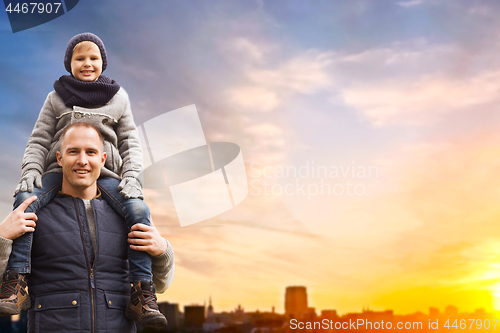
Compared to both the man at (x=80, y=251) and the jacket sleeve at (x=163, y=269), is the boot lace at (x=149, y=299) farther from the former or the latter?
the jacket sleeve at (x=163, y=269)

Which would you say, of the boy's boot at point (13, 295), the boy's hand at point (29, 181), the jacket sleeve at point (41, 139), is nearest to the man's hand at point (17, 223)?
the boy's hand at point (29, 181)

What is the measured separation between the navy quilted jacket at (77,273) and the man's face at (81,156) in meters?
0.28

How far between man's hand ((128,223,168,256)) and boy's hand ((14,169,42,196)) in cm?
115

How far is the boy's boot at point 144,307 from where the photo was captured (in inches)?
194

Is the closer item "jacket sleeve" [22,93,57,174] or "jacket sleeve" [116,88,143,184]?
"jacket sleeve" [22,93,57,174]

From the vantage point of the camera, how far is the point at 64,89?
18.2ft

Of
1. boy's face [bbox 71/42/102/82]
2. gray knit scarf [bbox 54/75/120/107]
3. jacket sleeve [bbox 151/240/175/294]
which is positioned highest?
boy's face [bbox 71/42/102/82]

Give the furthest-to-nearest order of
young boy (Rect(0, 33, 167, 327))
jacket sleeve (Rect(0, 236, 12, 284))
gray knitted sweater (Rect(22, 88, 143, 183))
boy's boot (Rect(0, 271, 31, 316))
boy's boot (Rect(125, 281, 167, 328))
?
gray knitted sweater (Rect(22, 88, 143, 183))
young boy (Rect(0, 33, 167, 327))
boy's boot (Rect(125, 281, 167, 328))
jacket sleeve (Rect(0, 236, 12, 284))
boy's boot (Rect(0, 271, 31, 316))

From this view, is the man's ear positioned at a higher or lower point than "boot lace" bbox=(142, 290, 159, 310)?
higher

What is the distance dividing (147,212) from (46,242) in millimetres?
1103

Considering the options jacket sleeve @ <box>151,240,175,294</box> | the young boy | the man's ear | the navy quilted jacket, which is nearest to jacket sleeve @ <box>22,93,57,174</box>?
the young boy

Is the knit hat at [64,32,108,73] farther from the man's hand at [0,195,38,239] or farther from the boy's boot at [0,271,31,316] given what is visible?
the boy's boot at [0,271,31,316]

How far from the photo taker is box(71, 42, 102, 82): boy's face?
218 inches

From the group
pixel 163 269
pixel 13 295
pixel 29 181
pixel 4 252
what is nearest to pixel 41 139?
pixel 29 181
